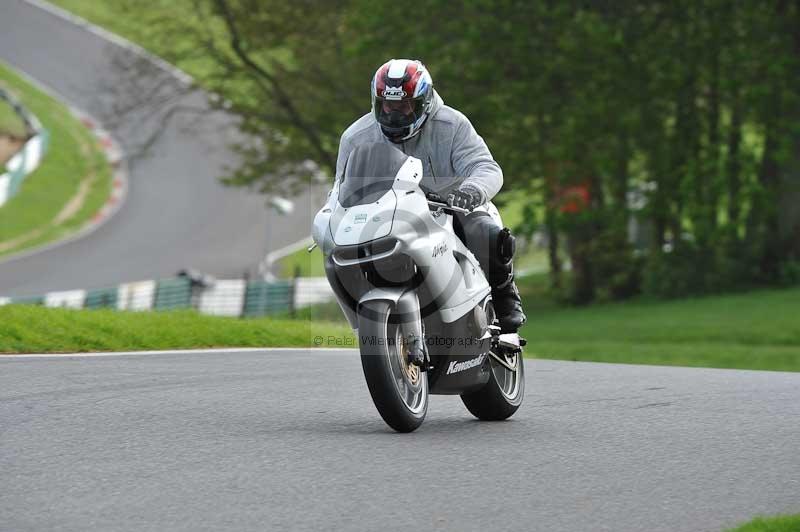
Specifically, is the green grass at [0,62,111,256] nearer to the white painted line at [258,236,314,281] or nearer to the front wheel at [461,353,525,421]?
the white painted line at [258,236,314,281]

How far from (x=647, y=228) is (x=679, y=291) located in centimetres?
572

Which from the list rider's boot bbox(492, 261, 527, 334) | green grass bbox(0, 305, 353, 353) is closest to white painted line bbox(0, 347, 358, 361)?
green grass bbox(0, 305, 353, 353)

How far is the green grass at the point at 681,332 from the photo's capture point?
21062 millimetres

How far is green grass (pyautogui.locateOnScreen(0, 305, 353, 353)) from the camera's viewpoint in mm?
12297

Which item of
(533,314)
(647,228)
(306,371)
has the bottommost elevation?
(306,371)

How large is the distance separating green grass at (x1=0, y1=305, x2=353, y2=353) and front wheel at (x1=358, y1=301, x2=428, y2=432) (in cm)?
508

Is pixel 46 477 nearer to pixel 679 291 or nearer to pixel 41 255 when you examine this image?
pixel 679 291

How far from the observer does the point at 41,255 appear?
4034 cm

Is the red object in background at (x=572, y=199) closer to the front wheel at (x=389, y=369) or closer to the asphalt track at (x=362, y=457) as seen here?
the asphalt track at (x=362, y=457)

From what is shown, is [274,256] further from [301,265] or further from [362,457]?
[362,457]

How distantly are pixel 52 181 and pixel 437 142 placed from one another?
39.5m

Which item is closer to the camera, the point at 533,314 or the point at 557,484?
the point at 557,484

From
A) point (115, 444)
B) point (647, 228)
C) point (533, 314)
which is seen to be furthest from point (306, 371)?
point (647, 228)

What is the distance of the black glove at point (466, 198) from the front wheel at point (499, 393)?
3.55 ft
